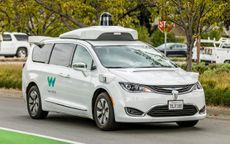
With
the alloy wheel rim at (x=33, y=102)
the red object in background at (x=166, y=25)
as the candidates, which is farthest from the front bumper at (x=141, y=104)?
the red object in background at (x=166, y=25)

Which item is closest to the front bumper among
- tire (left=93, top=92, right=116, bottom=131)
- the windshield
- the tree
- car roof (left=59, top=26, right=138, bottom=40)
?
tire (left=93, top=92, right=116, bottom=131)

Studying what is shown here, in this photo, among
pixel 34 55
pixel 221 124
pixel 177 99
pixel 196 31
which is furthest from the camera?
pixel 196 31

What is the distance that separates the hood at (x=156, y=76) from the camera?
41.1ft

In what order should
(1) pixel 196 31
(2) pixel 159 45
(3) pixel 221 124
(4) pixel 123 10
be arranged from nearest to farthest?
(3) pixel 221 124, (1) pixel 196 31, (4) pixel 123 10, (2) pixel 159 45

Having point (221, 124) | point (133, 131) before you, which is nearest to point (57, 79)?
point (133, 131)

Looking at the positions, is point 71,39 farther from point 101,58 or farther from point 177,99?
point 177,99

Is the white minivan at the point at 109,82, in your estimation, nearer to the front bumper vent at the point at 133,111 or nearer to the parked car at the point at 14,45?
the front bumper vent at the point at 133,111

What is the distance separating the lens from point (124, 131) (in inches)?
507

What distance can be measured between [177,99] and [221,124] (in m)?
2.15

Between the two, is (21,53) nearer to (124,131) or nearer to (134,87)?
(124,131)

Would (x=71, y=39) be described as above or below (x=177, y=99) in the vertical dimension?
above

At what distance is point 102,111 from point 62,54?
7.29 feet

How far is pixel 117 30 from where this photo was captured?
47.1ft

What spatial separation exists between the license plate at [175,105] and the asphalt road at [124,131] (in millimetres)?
423
